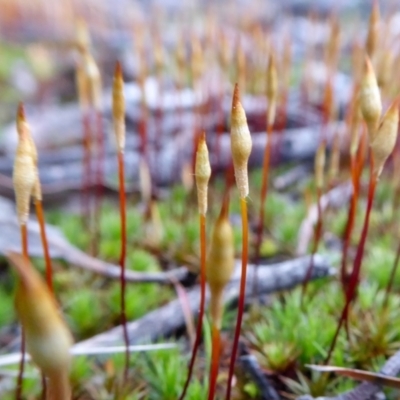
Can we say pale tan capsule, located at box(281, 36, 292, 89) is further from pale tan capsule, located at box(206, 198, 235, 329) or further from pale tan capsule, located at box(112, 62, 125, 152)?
pale tan capsule, located at box(206, 198, 235, 329)

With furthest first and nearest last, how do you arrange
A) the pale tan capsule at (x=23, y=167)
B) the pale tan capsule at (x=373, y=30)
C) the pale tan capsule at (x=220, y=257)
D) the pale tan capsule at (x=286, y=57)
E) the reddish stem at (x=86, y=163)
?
the pale tan capsule at (x=286, y=57)
the reddish stem at (x=86, y=163)
the pale tan capsule at (x=373, y=30)
the pale tan capsule at (x=23, y=167)
the pale tan capsule at (x=220, y=257)

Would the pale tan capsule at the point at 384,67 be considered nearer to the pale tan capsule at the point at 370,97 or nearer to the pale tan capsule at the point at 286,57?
the pale tan capsule at the point at 370,97

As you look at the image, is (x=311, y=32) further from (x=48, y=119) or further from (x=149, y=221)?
(x=48, y=119)

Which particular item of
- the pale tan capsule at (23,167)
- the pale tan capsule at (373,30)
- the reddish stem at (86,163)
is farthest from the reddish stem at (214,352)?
the reddish stem at (86,163)

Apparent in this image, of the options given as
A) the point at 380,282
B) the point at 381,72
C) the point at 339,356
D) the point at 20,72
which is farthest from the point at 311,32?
the point at 20,72

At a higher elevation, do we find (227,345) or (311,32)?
(311,32)

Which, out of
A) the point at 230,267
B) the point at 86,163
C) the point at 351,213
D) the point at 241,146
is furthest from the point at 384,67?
the point at 86,163
